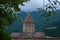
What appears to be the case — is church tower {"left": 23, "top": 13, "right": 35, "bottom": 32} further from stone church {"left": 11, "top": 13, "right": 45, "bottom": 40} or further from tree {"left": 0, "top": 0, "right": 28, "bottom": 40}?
tree {"left": 0, "top": 0, "right": 28, "bottom": 40}

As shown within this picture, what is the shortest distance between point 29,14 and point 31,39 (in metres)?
4.57

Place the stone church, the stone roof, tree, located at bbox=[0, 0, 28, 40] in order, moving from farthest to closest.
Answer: the stone church
the stone roof
tree, located at bbox=[0, 0, 28, 40]

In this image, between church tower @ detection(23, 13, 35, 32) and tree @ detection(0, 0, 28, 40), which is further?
church tower @ detection(23, 13, 35, 32)

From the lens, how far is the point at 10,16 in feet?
7.09

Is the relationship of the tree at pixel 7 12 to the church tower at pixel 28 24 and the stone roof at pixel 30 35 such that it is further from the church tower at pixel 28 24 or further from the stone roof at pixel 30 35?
the church tower at pixel 28 24

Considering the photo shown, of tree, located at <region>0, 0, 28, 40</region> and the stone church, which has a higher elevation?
tree, located at <region>0, 0, 28, 40</region>

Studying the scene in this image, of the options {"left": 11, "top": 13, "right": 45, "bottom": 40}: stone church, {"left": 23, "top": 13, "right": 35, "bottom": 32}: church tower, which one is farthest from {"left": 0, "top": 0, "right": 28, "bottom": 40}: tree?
{"left": 23, "top": 13, "right": 35, "bottom": 32}: church tower

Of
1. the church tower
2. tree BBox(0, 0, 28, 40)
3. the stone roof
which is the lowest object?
the stone roof

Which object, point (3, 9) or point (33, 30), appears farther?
point (33, 30)

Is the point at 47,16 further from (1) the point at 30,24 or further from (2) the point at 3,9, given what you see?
(1) the point at 30,24

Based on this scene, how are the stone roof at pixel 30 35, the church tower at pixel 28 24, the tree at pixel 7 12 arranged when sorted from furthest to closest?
the church tower at pixel 28 24 < the stone roof at pixel 30 35 < the tree at pixel 7 12

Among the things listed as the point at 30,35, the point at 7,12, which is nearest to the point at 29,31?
the point at 30,35

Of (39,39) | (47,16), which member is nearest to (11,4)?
(47,16)

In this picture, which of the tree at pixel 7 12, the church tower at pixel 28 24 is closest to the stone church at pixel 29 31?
the church tower at pixel 28 24
